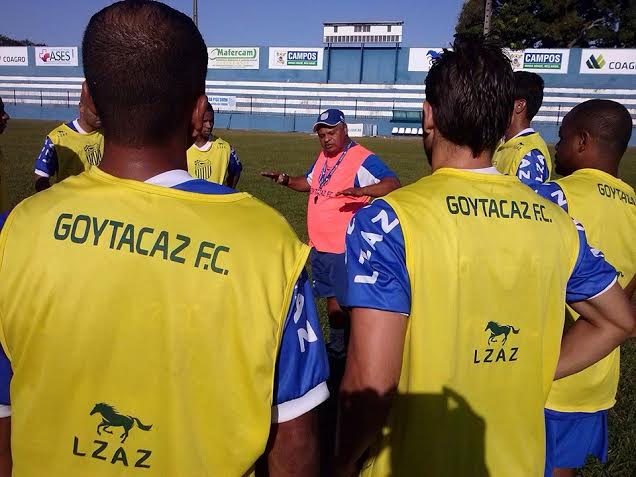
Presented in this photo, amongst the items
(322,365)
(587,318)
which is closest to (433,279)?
(322,365)

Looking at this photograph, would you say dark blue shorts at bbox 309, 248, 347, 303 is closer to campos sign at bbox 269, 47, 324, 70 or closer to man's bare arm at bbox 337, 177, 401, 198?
man's bare arm at bbox 337, 177, 401, 198

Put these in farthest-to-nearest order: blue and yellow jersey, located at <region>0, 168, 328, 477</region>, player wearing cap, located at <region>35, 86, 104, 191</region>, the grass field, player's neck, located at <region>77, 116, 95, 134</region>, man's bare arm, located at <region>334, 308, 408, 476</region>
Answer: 1. player's neck, located at <region>77, 116, 95, 134</region>
2. player wearing cap, located at <region>35, 86, 104, 191</region>
3. the grass field
4. man's bare arm, located at <region>334, 308, 408, 476</region>
5. blue and yellow jersey, located at <region>0, 168, 328, 477</region>

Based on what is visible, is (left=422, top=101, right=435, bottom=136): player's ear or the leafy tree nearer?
(left=422, top=101, right=435, bottom=136): player's ear

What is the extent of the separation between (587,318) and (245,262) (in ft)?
5.07

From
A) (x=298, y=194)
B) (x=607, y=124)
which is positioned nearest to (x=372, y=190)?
(x=607, y=124)

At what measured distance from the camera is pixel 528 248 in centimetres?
180

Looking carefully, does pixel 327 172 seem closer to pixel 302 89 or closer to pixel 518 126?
pixel 518 126

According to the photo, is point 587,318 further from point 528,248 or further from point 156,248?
point 156,248

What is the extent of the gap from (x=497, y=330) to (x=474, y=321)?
0.36 ft

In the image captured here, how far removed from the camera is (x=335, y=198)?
5.78 metres

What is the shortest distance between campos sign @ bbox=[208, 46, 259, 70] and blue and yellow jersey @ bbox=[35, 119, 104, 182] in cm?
5570

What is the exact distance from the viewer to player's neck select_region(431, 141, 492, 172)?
1.89 m

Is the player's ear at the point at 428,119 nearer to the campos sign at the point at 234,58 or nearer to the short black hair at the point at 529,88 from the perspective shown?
the short black hair at the point at 529,88

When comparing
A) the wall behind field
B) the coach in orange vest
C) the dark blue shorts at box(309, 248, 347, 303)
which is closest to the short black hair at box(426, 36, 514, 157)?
the coach in orange vest
